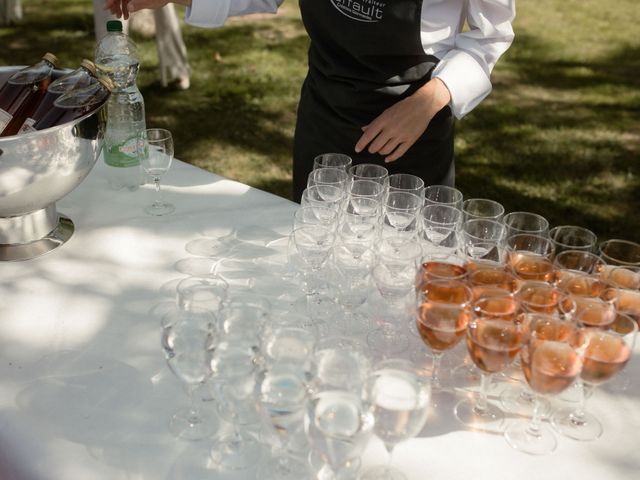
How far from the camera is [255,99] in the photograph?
493 centimetres

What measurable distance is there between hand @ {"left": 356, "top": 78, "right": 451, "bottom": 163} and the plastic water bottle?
58 cm

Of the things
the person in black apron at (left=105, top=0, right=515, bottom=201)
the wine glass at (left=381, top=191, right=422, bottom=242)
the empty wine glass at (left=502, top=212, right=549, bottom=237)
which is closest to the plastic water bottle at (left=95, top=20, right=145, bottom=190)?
the person in black apron at (left=105, top=0, right=515, bottom=201)

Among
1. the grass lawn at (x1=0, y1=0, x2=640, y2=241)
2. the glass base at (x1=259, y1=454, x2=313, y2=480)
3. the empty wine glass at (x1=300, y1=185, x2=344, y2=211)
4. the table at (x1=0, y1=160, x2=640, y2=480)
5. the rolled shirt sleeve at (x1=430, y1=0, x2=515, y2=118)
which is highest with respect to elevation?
the rolled shirt sleeve at (x1=430, y1=0, x2=515, y2=118)

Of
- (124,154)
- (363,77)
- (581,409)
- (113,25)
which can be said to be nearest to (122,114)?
(124,154)

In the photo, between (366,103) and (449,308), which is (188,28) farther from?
(449,308)

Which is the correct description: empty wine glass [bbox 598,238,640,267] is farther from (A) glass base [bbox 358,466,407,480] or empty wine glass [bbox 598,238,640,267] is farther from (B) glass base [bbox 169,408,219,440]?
(B) glass base [bbox 169,408,219,440]

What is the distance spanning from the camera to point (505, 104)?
4922 millimetres

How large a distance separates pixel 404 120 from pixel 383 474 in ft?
3.28

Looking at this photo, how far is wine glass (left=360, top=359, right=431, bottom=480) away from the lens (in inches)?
39.5

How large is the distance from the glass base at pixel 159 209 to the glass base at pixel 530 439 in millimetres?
989

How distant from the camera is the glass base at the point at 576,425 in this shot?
3.98ft

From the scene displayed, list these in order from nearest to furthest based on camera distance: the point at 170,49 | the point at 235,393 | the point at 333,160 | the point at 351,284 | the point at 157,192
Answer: the point at 235,393 < the point at 351,284 < the point at 333,160 < the point at 157,192 < the point at 170,49

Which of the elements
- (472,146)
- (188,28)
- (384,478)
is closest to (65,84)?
(384,478)

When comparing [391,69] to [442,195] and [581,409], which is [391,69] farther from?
[581,409]
